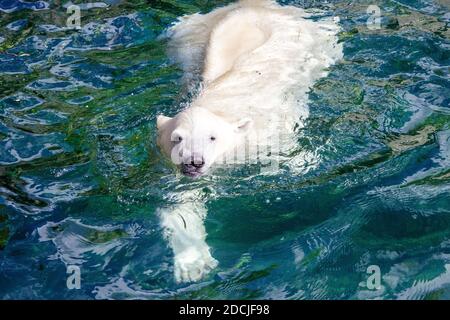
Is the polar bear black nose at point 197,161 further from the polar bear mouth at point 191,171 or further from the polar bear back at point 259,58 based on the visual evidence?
the polar bear back at point 259,58

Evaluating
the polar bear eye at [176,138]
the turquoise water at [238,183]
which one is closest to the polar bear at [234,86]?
the polar bear eye at [176,138]

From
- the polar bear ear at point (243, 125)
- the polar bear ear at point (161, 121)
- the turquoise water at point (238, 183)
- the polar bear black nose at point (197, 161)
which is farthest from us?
the polar bear ear at point (161, 121)

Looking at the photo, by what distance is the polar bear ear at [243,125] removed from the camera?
19.8 feet

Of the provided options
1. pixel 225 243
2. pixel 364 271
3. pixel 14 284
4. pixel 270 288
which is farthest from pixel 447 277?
pixel 14 284

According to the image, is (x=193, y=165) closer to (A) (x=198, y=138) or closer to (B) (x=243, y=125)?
(A) (x=198, y=138)

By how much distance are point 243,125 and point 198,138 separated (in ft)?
1.97

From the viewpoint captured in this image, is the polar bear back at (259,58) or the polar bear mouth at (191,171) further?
the polar bear back at (259,58)

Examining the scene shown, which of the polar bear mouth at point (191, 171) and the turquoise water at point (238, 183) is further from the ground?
the polar bear mouth at point (191, 171)

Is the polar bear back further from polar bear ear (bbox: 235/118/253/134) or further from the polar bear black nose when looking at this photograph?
the polar bear black nose

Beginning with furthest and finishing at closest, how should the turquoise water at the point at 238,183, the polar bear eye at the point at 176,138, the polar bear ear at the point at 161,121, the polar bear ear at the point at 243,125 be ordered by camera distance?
the polar bear ear at the point at 161,121, the polar bear ear at the point at 243,125, the polar bear eye at the point at 176,138, the turquoise water at the point at 238,183

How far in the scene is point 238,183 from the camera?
19.1 feet

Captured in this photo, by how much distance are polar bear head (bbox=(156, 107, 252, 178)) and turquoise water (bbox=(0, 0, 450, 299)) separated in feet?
0.82

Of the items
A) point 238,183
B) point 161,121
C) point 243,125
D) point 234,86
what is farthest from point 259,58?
point 238,183

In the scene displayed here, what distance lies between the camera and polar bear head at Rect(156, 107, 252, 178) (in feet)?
17.9
